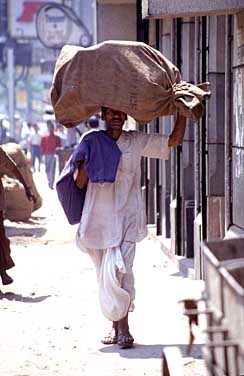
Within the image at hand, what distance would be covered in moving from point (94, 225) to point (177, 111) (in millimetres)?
973

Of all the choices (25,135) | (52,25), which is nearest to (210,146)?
(25,135)

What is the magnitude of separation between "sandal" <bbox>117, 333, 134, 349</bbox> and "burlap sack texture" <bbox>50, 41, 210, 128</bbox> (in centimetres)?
148

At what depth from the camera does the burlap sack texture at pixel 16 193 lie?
16641 millimetres

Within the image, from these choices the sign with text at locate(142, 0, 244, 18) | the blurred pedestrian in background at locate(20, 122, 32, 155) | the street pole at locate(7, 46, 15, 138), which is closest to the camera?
the sign with text at locate(142, 0, 244, 18)

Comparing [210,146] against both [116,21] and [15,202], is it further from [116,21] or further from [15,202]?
[116,21]

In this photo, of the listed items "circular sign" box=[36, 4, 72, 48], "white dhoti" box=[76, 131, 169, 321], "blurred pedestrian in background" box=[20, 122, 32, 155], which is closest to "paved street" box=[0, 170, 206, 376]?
"white dhoti" box=[76, 131, 169, 321]

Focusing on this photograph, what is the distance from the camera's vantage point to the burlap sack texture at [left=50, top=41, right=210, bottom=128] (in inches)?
301

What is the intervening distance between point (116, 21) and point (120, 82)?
1087 cm

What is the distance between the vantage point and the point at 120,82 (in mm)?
7668

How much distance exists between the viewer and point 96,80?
772cm

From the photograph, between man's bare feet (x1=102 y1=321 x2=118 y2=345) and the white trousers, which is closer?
the white trousers

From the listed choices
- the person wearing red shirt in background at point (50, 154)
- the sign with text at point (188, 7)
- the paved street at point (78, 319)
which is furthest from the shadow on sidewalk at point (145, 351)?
the person wearing red shirt in background at point (50, 154)

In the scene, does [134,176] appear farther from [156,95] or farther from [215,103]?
[215,103]

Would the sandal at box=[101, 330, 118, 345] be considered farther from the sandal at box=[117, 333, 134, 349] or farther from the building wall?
the building wall
